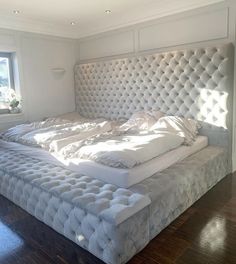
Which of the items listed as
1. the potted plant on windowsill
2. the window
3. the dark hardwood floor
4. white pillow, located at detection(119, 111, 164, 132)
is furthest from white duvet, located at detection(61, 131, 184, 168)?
the window

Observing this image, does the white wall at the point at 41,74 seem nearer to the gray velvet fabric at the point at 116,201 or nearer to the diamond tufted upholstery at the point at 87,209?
the gray velvet fabric at the point at 116,201

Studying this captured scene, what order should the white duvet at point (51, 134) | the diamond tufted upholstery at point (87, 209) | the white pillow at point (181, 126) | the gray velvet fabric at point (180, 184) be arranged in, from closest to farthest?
the diamond tufted upholstery at point (87, 209) < the gray velvet fabric at point (180, 184) < the white duvet at point (51, 134) < the white pillow at point (181, 126)

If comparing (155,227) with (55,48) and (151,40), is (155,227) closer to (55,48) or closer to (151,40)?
(151,40)

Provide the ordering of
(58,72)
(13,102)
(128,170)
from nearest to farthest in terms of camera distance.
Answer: (128,170) → (13,102) → (58,72)

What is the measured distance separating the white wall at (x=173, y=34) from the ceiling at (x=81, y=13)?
108 mm

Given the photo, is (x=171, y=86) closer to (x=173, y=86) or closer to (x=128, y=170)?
(x=173, y=86)

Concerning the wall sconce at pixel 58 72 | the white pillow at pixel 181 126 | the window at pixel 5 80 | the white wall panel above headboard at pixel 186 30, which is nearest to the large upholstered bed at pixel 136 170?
the white pillow at pixel 181 126

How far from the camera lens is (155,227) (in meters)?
2.24

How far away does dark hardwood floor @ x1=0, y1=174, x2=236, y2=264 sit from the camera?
200 cm

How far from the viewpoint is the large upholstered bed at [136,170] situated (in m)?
1.97

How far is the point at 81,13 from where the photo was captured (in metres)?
4.15

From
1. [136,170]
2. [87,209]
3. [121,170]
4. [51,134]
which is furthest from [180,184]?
[51,134]

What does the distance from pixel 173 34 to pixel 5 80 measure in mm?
3029

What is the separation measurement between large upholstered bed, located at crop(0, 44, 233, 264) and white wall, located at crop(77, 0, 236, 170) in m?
0.20
